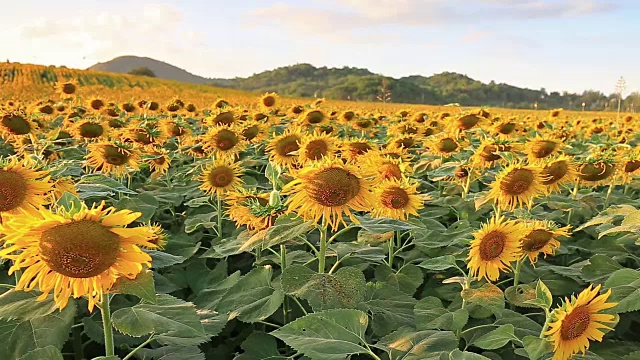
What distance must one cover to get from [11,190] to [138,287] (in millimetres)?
683

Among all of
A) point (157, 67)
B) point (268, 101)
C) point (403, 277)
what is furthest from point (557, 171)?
point (157, 67)

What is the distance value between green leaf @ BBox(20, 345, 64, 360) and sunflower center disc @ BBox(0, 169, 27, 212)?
55 centimetres

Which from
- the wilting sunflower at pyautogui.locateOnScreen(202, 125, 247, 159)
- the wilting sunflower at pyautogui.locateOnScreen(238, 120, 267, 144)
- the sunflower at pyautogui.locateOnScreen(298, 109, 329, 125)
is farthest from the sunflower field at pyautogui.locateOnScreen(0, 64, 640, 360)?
the sunflower at pyautogui.locateOnScreen(298, 109, 329, 125)

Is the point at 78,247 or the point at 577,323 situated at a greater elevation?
the point at 78,247

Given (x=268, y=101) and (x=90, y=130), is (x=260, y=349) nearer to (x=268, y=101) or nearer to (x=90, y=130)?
(x=90, y=130)

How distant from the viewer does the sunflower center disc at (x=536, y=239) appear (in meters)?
2.51

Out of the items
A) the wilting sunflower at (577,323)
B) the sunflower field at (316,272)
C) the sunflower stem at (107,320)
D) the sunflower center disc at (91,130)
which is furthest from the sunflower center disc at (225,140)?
the wilting sunflower at (577,323)

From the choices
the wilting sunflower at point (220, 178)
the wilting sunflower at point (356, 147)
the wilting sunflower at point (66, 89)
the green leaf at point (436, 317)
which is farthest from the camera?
the wilting sunflower at point (66, 89)

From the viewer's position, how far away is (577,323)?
184 cm

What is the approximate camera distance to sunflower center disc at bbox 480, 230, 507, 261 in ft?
7.82

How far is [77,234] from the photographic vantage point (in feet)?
4.79

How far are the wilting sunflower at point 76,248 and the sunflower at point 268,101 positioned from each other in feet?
19.8

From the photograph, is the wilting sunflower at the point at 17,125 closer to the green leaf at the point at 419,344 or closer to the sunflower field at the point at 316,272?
the sunflower field at the point at 316,272

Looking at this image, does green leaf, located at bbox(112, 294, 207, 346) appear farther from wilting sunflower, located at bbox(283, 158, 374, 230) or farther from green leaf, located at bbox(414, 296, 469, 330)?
green leaf, located at bbox(414, 296, 469, 330)
